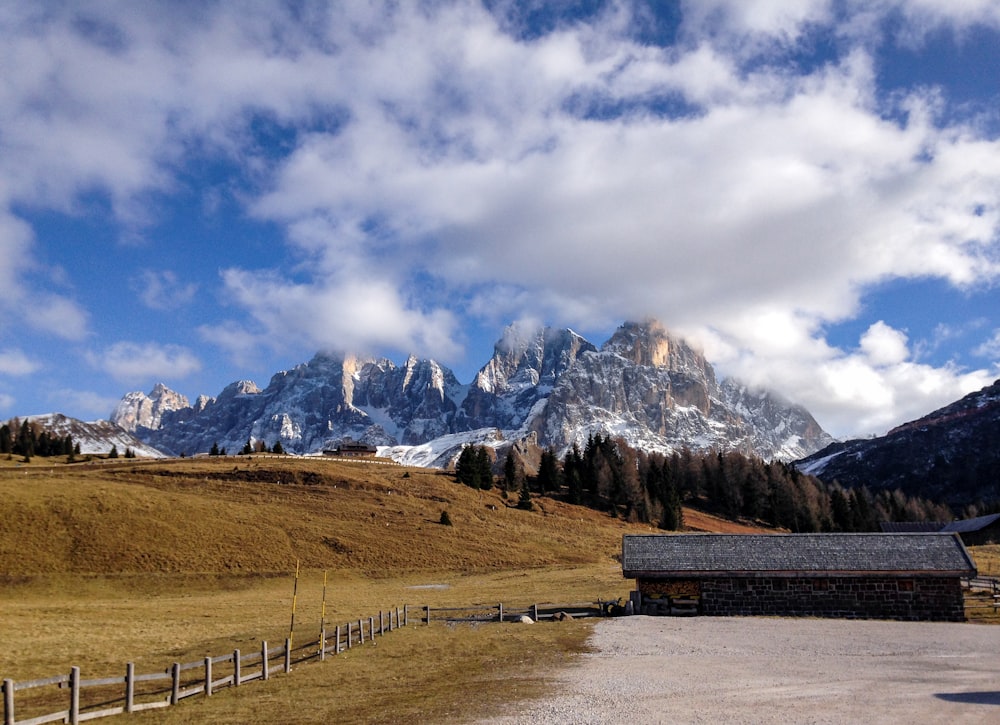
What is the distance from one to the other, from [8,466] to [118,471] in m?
15.5

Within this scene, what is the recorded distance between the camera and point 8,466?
293ft

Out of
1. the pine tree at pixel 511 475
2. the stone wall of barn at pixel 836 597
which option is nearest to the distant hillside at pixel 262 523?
the pine tree at pixel 511 475

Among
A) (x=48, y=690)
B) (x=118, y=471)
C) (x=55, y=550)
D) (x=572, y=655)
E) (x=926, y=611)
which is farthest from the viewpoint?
(x=118, y=471)

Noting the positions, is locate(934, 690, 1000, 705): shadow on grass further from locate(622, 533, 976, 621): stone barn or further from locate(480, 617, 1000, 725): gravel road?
locate(622, 533, 976, 621): stone barn

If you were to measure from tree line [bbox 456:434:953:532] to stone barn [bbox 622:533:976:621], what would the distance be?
5969 cm

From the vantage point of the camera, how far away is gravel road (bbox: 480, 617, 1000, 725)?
14.3 m

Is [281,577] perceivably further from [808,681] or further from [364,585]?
[808,681]

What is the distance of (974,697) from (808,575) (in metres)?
19.6

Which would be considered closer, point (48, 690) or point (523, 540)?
point (48, 690)

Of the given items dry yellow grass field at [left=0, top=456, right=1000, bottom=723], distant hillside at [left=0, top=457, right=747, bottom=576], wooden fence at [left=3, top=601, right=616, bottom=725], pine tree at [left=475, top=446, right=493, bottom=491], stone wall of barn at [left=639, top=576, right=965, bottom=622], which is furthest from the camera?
pine tree at [left=475, top=446, right=493, bottom=491]

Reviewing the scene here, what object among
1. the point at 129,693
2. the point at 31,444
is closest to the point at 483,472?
the point at 31,444

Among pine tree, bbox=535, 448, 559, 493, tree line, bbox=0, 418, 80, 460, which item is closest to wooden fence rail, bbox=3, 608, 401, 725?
pine tree, bbox=535, 448, 559, 493

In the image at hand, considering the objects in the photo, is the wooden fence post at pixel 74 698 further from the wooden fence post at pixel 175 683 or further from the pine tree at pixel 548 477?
the pine tree at pixel 548 477

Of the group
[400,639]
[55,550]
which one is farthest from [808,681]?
[55,550]
